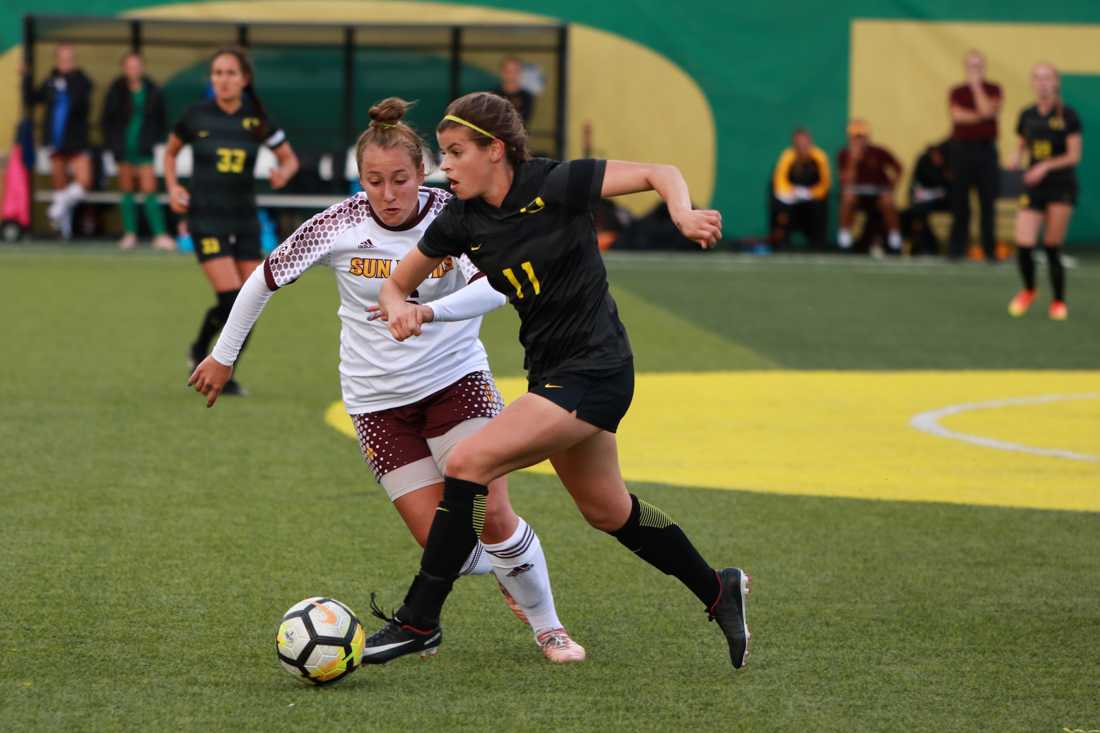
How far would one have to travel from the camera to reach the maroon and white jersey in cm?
550

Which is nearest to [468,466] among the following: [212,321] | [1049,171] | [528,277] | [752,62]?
[528,277]

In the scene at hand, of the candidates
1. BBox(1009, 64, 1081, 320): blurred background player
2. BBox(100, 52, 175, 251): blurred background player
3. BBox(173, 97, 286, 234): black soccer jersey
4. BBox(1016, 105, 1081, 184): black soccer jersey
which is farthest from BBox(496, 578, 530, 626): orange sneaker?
BBox(100, 52, 175, 251): blurred background player

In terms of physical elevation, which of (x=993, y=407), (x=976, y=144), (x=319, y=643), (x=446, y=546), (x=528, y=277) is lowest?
(x=993, y=407)

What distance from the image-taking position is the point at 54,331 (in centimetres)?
1448

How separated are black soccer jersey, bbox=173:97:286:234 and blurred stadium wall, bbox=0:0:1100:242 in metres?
14.0

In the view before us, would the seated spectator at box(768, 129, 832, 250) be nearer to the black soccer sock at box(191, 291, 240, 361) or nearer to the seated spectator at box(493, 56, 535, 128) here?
the seated spectator at box(493, 56, 535, 128)

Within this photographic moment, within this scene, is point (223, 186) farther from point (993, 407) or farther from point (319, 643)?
point (319, 643)

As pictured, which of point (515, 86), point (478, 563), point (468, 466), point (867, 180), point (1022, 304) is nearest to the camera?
point (468, 466)

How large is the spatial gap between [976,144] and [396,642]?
18563 mm

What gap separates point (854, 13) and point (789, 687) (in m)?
21.0

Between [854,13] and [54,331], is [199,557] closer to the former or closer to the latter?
[54,331]

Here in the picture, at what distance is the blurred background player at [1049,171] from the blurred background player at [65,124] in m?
12.6

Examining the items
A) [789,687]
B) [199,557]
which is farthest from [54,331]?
A: [789,687]

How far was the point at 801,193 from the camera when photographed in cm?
2389
